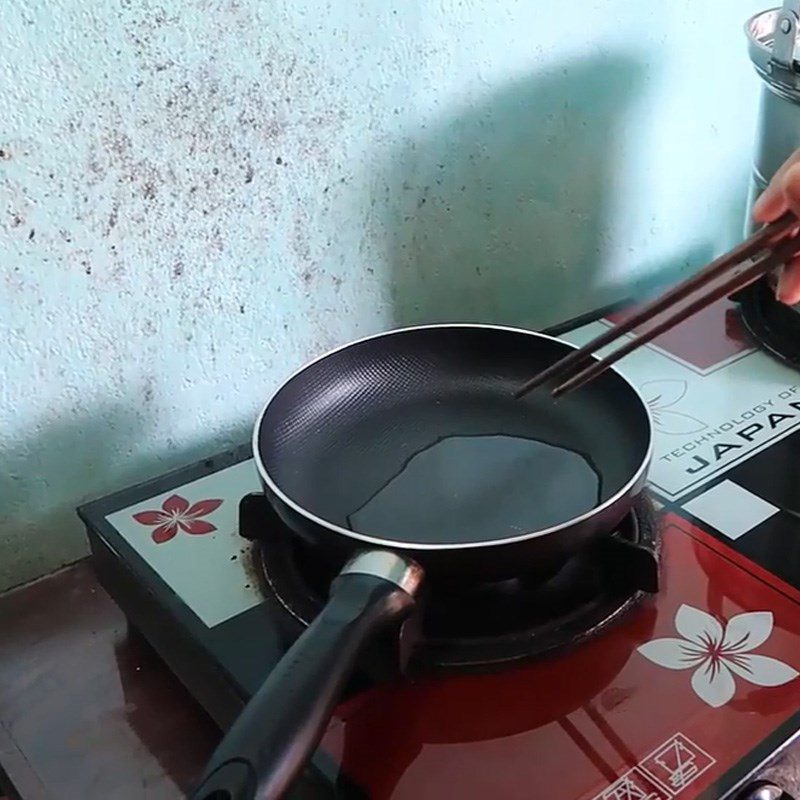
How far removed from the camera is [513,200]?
881 millimetres

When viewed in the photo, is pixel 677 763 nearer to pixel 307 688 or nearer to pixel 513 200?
pixel 307 688

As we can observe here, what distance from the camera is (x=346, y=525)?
66 centimetres

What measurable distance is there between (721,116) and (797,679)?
58 cm

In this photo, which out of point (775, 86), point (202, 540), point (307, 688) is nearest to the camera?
point (307, 688)

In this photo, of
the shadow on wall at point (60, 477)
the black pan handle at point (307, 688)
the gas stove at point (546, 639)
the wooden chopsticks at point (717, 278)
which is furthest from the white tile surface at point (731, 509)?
the shadow on wall at point (60, 477)

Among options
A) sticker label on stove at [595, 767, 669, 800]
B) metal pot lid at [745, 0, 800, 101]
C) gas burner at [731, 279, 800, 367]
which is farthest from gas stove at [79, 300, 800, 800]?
metal pot lid at [745, 0, 800, 101]

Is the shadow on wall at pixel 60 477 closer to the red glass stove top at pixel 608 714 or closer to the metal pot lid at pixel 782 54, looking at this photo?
the red glass stove top at pixel 608 714

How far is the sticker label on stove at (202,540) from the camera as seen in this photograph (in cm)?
64

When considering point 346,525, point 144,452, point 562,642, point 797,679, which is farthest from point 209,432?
point 797,679

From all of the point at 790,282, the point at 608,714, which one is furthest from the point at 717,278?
the point at 608,714

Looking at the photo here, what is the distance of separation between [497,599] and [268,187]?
0.31 meters

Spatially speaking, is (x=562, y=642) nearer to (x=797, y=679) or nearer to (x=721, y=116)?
(x=797, y=679)

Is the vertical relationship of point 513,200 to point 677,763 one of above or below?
above

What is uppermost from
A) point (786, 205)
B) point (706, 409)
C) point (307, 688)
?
point (786, 205)
